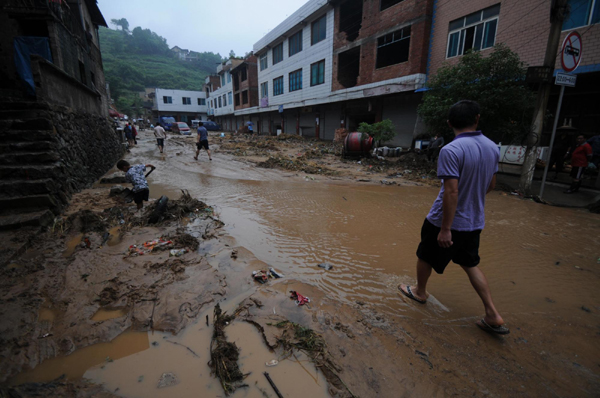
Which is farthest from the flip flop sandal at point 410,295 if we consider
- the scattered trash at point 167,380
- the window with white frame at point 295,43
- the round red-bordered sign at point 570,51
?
the window with white frame at point 295,43

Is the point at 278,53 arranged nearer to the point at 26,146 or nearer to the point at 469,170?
the point at 26,146

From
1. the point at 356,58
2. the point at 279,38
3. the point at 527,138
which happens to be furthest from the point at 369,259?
the point at 279,38

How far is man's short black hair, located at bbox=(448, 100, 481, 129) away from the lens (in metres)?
2.37

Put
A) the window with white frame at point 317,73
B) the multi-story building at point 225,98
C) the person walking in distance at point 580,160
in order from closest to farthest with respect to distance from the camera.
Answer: the person walking in distance at point 580,160, the window with white frame at point 317,73, the multi-story building at point 225,98

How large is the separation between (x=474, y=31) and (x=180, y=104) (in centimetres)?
5333

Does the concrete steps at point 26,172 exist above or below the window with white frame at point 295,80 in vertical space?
below

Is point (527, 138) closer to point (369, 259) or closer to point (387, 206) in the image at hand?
point (387, 206)

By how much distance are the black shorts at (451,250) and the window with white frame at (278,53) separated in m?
27.5

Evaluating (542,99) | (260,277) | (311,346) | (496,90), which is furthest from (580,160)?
(311,346)

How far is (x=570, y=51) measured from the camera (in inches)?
241

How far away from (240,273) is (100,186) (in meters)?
7.19

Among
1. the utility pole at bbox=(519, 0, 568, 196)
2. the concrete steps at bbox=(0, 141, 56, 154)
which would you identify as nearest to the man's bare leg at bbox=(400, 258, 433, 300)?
the utility pole at bbox=(519, 0, 568, 196)

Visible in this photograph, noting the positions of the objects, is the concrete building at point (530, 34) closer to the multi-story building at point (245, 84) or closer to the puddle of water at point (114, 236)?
the puddle of water at point (114, 236)

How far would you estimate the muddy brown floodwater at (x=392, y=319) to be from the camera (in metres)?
1.97
